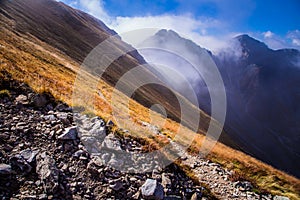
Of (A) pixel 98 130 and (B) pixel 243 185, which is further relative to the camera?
(B) pixel 243 185

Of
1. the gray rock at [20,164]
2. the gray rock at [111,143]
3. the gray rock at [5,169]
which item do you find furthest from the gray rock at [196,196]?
the gray rock at [5,169]

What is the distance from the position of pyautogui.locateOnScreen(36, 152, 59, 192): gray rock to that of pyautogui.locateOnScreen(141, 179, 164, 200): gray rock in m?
3.24

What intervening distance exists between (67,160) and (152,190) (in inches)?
141

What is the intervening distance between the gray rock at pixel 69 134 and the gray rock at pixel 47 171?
108 centimetres

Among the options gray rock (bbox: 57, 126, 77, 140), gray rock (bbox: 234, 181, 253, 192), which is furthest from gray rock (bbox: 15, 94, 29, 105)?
gray rock (bbox: 234, 181, 253, 192)

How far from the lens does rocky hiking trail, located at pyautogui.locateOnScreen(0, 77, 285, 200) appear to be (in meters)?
7.88

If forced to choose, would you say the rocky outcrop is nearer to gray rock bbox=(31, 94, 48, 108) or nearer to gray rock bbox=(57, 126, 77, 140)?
gray rock bbox=(57, 126, 77, 140)

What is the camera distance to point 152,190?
876cm

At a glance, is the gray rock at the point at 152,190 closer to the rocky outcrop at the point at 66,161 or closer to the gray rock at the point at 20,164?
the rocky outcrop at the point at 66,161

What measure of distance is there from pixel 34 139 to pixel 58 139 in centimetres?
93

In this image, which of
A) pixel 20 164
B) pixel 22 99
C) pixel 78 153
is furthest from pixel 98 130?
pixel 22 99

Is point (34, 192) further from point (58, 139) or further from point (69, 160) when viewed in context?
point (58, 139)

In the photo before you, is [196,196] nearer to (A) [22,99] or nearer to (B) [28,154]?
(B) [28,154]

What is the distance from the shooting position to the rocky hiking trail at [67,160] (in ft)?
25.9
